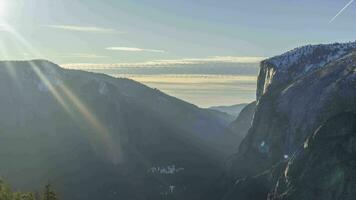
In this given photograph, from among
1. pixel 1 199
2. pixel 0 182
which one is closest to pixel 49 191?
pixel 1 199

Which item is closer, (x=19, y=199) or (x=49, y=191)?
(x=49, y=191)

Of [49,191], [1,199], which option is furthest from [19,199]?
[49,191]

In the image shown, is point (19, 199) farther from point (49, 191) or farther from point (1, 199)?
point (49, 191)

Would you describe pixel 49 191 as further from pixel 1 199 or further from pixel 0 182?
pixel 0 182

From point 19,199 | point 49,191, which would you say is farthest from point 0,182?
point 49,191

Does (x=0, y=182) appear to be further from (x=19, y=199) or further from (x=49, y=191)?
(x=49, y=191)

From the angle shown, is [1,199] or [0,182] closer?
[1,199]

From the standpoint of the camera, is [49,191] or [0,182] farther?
[0,182]
